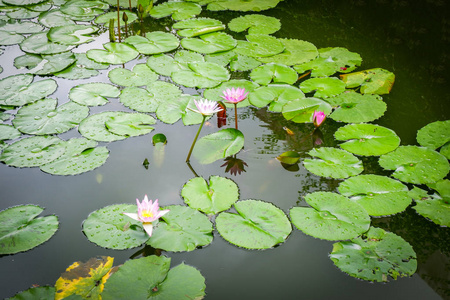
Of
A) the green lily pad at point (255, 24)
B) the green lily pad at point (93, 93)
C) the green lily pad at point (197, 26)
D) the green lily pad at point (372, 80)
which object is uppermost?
the green lily pad at point (255, 24)

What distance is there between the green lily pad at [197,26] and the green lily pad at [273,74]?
741 mm

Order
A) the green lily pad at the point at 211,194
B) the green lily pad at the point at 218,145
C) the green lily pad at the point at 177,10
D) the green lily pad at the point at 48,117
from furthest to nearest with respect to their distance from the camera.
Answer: the green lily pad at the point at 177,10, the green lily pad at the point at 48,117, the green lily pad at the point at 218,145, the green lily pad at the point at 211,194

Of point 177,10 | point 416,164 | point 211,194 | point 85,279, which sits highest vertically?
point 177,10

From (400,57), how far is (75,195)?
8.55 feet

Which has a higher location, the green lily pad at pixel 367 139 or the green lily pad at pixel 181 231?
the green lily pad at pixel 367 139

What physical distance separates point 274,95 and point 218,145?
65cm

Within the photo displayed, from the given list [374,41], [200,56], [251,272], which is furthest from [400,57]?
[251,272]

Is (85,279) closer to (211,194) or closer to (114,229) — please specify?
(114,229)

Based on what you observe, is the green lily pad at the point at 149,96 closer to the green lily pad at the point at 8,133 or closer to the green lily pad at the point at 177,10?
the green lily pad at the point at 8,133

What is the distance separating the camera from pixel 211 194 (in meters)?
2.01

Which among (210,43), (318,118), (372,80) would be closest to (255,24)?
(210,43)

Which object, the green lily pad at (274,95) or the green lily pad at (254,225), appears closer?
the green lily pad at (254,225)

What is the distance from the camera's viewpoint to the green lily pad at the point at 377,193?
6.48 ft

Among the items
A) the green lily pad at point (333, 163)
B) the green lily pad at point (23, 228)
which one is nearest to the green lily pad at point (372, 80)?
the green lily pad at point (333, 163)
